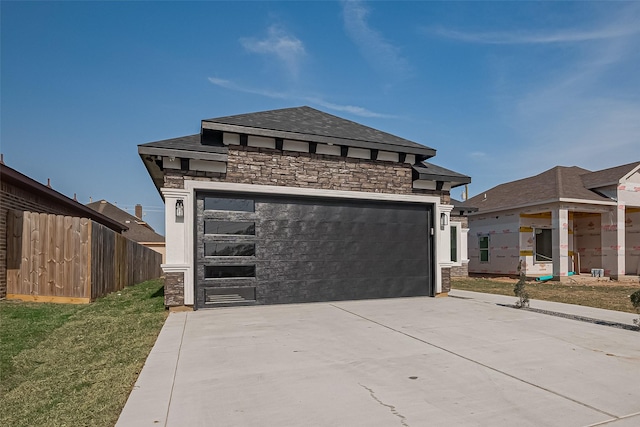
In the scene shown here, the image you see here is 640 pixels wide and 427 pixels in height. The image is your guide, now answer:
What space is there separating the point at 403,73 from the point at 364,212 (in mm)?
5563

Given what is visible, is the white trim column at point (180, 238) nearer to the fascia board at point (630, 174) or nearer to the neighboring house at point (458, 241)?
the neighboring house at point (458, 241)

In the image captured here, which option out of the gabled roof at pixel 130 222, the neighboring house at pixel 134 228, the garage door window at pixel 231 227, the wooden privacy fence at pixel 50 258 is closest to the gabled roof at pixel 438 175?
the garage door window at pixel 231 227

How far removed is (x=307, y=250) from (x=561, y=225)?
14.2 metres

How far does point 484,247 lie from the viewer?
21.9 meters

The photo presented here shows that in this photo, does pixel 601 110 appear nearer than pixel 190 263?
No

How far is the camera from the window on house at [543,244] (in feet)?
65.2

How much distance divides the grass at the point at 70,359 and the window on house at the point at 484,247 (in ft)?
62.9

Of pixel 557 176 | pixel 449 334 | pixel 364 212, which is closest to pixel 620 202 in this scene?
pixel 557 176

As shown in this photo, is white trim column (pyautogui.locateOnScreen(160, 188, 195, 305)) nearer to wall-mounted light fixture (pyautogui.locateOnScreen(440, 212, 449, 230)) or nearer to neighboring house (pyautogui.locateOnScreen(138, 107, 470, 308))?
neighboring house (pyautogui.locateOnScreen(138, 107, 470, 308))

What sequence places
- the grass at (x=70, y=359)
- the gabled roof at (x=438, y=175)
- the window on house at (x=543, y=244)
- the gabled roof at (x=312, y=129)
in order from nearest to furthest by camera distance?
the grass at (x=70, y=359)
the gabled roof at (x=312, y=129)
the gabled roof at (x=438, y=175)
the window on house at (x=543, y=244)

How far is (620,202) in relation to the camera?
1778 cm

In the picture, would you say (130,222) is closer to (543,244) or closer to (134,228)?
(134,228)

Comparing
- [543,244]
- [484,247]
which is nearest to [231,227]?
[484,247]

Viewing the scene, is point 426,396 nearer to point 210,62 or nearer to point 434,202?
point 434,202
